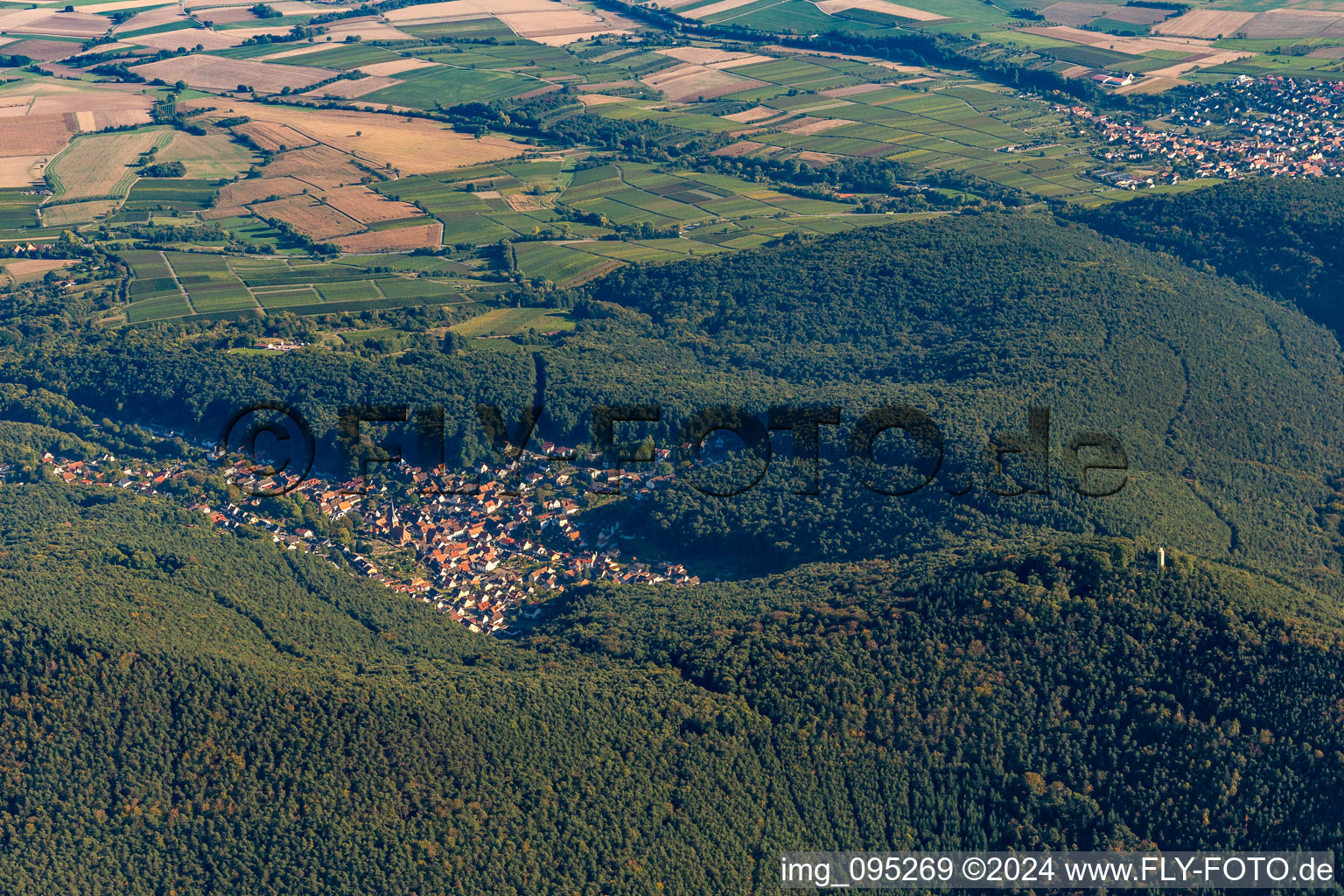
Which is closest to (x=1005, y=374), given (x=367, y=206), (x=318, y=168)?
(x=367, y=206)

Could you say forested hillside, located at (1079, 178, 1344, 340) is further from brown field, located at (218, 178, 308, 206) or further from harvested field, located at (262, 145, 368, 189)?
brown field, located at (218, 178, 308, 206)

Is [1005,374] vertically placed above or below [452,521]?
above

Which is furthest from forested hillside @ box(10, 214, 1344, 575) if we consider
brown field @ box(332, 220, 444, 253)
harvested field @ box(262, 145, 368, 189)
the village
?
harvested field @ box(262, 145, 368, 189)

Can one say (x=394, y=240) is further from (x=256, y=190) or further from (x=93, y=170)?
(x=93, y=170)

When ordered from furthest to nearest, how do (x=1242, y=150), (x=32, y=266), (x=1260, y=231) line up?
(x=1242, y=150), (x=32, y=266), (x=1260, y=231)

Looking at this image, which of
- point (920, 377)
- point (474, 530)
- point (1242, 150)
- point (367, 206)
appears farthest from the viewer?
point (1242, 150)

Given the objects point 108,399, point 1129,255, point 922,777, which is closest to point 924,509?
point 922,777

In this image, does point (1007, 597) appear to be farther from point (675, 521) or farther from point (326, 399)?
point (326, 399)
